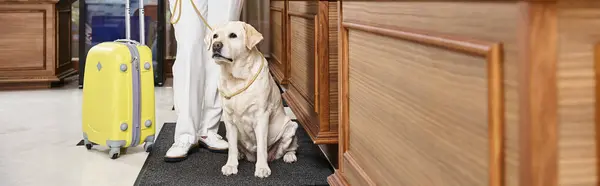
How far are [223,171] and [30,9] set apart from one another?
303 cm

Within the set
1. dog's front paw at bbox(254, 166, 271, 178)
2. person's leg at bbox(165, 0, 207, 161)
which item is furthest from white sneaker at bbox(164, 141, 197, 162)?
dog's front paw at bbox(254, 166, 271, 178)

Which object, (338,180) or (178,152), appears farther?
(178,152)

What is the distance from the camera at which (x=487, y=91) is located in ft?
2.09

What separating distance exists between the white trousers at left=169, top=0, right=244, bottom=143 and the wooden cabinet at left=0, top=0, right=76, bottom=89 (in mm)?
2531

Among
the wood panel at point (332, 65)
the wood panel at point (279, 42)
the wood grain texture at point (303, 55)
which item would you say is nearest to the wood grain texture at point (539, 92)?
the wood panel at point (332, 65)

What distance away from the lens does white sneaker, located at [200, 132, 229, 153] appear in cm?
234

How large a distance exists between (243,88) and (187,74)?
34cm

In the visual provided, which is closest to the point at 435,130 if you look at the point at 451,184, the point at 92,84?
the point at 451,184

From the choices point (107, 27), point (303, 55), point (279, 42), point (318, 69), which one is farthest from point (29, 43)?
point (318, 69)

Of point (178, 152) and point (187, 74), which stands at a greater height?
point (187, 74)

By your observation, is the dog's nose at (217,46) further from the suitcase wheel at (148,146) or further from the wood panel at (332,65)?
the suitcase wheel at (148,146)

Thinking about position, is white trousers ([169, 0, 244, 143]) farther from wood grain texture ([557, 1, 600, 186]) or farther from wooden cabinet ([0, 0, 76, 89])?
wooden cabinet ([0, 0, 76, 89])

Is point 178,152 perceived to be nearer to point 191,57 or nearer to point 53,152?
point 191,57

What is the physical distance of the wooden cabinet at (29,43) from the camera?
439 cm
